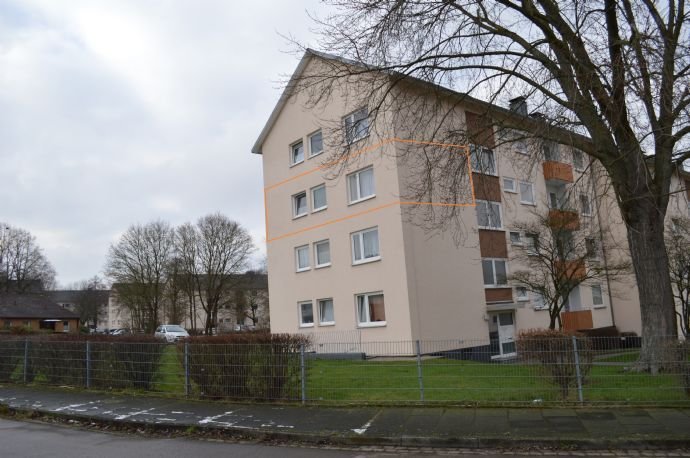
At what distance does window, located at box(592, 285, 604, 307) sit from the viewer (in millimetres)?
30297

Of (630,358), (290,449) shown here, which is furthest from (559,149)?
(290,449)

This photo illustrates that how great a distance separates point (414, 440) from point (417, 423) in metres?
0.80

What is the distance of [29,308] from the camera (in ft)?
198

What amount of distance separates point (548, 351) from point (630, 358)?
213 centimetres

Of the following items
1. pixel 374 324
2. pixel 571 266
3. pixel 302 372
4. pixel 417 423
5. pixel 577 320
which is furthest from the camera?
pixel 577 320

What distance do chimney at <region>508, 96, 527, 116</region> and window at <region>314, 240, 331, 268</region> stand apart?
13980mm

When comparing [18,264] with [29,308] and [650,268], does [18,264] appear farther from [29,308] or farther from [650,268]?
[650,268]

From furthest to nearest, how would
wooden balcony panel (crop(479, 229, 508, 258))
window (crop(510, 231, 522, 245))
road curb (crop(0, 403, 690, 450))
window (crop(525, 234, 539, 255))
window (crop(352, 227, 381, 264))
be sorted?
window (crop(510, 231, 522, 245)), wooden balcony panel (crop(479, 229, 508, 258)), window (crop(352, 227, 381, 264)), window (crop(525, 234, 539, 255)), road curb (crop(0, 403, 690, 450))

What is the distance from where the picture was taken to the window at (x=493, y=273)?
24328mm

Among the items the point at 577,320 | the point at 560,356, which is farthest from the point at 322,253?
the point at 560,356

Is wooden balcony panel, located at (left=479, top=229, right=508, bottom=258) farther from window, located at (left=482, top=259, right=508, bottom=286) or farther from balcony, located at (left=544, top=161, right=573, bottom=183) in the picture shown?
balcony, located at (left=544, top=161, right=573, bottom=183)

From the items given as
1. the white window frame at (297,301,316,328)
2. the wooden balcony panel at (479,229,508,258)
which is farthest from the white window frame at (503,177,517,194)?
the white window frame at (297,301,316,328)

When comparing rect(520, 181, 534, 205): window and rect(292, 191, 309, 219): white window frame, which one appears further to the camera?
rect(520, 181, 534, 205): window

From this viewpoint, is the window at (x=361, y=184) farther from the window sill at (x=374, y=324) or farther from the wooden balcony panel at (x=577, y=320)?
the wooden balcony panel at (x=577, y=320)
